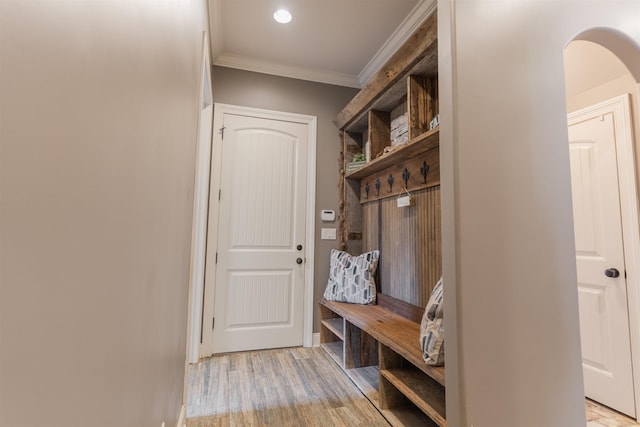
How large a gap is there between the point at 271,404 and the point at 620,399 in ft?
7.84

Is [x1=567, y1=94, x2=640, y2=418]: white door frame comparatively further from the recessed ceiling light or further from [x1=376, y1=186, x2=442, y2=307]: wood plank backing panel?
the recessed ceiling light

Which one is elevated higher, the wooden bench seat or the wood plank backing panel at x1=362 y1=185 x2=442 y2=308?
the wood plank backing panel at x1=362 y1=185 x2=442 y2=308

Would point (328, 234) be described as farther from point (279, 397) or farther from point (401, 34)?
point (401, 34)

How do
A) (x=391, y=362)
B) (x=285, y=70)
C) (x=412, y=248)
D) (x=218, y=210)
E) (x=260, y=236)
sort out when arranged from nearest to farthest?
(x=391, y=362)
(x=412, y=248)
(x=218, y=210)
(x=260, y=236)
(x=285, y=70)

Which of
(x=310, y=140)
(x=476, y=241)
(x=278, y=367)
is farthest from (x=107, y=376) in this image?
(x=310, y=140)

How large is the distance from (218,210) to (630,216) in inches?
126

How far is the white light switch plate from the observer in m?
3.23

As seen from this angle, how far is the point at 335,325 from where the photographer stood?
2.97 m

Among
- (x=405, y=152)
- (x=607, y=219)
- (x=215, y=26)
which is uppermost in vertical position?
(x=215, y=26)

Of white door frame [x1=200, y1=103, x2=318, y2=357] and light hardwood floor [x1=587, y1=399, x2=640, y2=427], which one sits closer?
light hardwood floor [x1=587, y1=399, x2=640, y2=427]

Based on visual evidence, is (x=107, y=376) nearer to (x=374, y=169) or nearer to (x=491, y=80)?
(x=491, y=80)

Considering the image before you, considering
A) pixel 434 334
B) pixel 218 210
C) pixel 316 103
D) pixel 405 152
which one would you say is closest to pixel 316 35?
pixel 316 103

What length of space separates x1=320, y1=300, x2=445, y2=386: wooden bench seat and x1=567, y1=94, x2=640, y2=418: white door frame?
56.4 inches

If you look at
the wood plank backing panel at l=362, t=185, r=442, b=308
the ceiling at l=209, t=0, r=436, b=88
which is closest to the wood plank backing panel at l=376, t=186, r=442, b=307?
the wood plank backing panel at l=362, t=185, r=442, b=308
